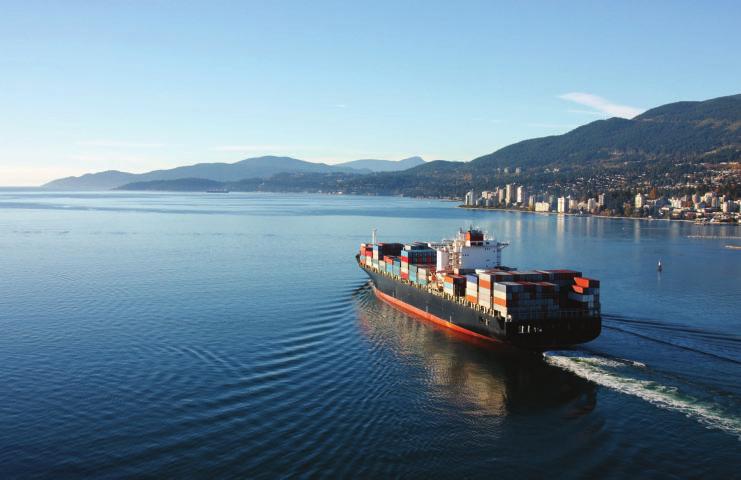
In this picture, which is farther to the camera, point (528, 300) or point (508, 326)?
point (528, 300)

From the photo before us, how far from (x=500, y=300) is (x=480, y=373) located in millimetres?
4432

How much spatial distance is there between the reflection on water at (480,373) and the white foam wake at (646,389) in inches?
26.4

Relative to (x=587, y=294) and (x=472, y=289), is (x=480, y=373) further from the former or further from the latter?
(x=587, y=294)

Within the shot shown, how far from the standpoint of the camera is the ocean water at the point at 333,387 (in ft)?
57.7

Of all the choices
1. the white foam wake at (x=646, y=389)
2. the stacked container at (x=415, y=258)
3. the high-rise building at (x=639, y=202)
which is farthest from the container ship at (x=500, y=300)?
the high-rise building at (x=639, y=202)

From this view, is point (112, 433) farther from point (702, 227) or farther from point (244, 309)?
point (702, 227)

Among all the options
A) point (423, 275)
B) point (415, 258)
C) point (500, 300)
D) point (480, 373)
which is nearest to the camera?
point (480, 373)

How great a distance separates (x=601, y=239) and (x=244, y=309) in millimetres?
62652

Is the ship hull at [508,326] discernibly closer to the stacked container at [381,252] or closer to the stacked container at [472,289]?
the stacked container at [472,289]

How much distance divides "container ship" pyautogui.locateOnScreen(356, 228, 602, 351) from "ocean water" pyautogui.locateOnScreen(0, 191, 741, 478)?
3.26ft

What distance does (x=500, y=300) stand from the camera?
28.9 meters

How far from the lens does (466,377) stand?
25.3 meters

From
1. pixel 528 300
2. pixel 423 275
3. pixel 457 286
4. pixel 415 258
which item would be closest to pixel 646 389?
pixel 528 300

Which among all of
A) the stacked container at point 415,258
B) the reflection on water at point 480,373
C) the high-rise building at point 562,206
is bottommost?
the reflection on water at point 480,373
